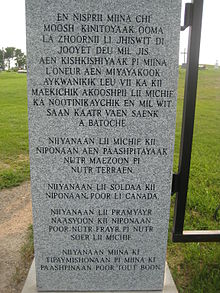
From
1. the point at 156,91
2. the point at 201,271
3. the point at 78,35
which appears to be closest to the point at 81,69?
the point at 78,35

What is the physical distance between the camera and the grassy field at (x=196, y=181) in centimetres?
303

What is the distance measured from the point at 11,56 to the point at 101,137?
86992 mm

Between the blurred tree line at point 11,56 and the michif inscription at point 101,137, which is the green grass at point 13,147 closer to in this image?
the michif inscription at point 101,137

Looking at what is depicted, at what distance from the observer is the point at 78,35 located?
2248mm

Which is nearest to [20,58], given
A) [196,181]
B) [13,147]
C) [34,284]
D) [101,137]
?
[13,147]

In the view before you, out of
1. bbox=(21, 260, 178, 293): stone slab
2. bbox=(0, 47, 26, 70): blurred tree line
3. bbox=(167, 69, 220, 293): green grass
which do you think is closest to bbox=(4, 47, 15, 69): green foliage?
bbox=(0, 47, 26, 70): blurred tree line

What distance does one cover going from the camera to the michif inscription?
2.23 meters

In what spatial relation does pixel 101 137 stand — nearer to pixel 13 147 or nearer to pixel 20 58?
pixel 13 147

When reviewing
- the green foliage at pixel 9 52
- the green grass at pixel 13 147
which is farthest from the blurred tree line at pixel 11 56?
the green grass at pixel 13 147

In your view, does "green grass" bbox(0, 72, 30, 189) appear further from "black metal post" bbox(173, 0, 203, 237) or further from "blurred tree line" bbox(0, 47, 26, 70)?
"blurred tree line" bbox(0, 47, 26, 70)

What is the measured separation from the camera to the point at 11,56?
81375 millimetres

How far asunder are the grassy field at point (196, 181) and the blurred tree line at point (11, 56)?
70.0m

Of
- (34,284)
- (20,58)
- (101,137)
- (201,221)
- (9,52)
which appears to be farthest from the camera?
(9,52)

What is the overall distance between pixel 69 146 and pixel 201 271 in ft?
6.27
